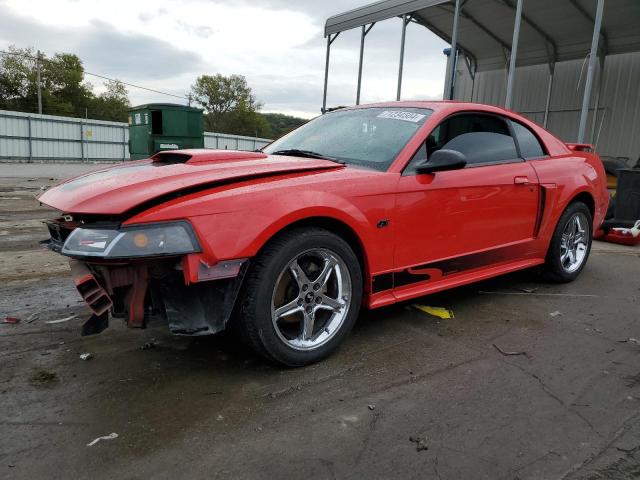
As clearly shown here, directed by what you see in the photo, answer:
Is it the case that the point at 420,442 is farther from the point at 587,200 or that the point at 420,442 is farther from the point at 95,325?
the point at 587,200

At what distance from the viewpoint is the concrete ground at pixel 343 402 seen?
6.12ft

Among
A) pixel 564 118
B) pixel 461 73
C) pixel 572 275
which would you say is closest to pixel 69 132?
pixel 461 73

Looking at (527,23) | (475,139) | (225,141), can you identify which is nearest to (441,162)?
(475,139)

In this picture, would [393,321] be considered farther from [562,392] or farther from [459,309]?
[562,392]

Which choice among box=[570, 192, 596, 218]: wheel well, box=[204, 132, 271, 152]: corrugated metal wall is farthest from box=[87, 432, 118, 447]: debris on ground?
box=[204, 132, 271, 152]: corrugated metal wall

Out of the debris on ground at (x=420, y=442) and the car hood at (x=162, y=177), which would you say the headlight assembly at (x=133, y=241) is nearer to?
the car hood at (x=162, y=177)

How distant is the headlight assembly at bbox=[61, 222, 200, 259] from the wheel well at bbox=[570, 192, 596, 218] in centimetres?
354

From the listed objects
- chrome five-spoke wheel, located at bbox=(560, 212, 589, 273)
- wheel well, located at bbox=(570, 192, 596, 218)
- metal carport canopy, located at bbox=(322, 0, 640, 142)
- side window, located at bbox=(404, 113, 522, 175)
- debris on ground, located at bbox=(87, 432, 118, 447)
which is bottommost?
debris on ground, located at bbox=(87, 432, 118, 447)

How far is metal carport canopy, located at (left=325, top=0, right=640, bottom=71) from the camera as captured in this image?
11.7m

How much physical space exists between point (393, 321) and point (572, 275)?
211 cm

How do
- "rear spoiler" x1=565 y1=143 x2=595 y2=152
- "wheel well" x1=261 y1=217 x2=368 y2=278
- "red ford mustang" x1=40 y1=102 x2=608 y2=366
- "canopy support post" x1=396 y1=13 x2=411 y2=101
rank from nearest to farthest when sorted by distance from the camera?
1. "red ford mustang" x1=40 y1=102 x2=608 y2=366
2. "wheel well" x1=261 y1=217 x2=368 y2=278
3. "rear spoiler" x1=565 y1=143 x2=595 y2=152
4. "canopy support post" x1=396 y1=13 x2=411 y2=101

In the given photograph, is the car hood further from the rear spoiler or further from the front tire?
the rear spoiler

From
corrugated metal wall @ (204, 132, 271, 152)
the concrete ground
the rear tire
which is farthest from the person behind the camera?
corrugated metal wall @ (204, 132, 271, 152)

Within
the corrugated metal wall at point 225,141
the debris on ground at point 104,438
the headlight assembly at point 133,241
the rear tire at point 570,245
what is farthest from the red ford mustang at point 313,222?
the corrugated metal wall at point 225,141
